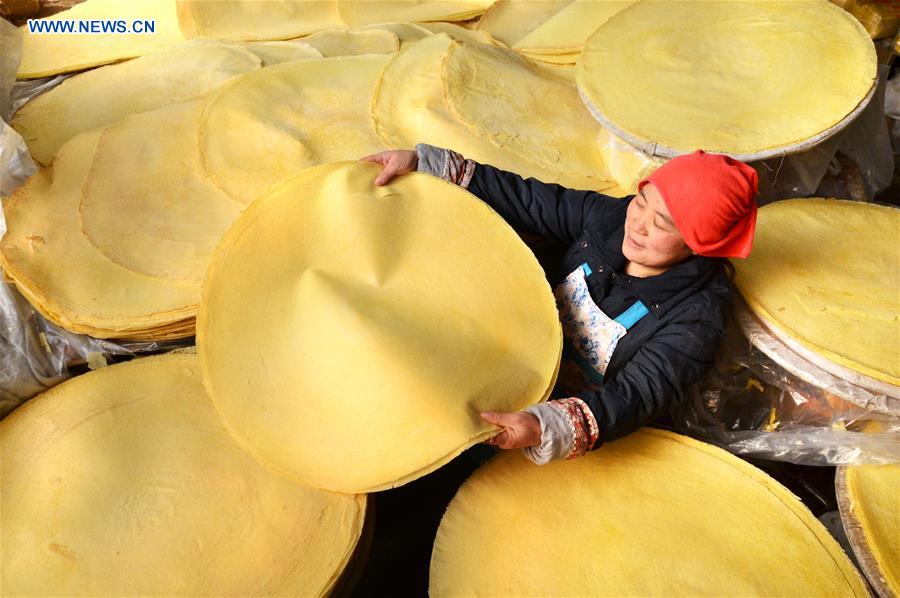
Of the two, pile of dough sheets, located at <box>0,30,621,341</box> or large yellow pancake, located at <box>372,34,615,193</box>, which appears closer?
pile of dough sheets, located at <box>0,30,621,341</box>

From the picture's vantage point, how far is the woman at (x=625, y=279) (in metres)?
1.44

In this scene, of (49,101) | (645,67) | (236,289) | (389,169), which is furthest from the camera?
(49,101)

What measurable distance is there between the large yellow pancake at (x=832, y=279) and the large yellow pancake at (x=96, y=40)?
93.4 inches

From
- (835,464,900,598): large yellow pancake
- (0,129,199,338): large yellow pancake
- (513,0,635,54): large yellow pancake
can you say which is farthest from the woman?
(513,0,635,54): large yellow pancake

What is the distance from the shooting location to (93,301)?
1.74 meters

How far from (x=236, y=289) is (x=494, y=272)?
59 centimetres

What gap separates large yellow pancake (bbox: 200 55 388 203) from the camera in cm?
200

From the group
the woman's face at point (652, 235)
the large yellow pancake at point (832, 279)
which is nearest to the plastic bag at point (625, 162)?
the large yellow pancake at point (832, 279)

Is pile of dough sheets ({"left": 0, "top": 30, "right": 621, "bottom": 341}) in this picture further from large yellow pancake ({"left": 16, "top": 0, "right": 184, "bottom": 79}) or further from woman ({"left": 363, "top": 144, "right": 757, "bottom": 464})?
woman ({"left": 363, "top": 144, "right": 757, "bottom": 464})

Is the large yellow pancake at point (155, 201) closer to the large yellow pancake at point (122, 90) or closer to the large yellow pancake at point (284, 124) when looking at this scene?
the large yellow pancake at point (284, 124)

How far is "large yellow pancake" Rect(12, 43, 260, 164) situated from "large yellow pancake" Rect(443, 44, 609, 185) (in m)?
0.78

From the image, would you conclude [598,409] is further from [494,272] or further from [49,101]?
[49,101]

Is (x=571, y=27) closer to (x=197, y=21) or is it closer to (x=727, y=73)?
(x=727, y=73)

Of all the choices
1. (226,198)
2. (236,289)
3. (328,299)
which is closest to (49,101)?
(226,198)
